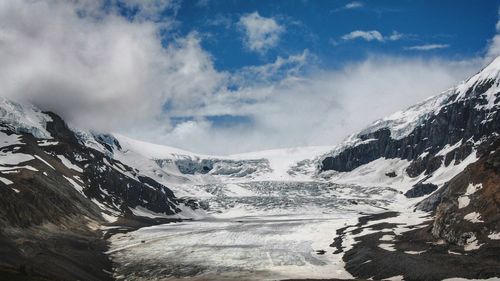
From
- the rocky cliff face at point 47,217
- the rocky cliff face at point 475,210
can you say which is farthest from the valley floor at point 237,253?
the rocky cliff face at point 475,210

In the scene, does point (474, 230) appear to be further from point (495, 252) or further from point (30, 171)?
point (30, 171)

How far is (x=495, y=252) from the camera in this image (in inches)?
2692

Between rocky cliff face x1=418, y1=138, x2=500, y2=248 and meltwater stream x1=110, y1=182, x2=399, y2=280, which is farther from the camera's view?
meltwater stream x1=110, y1=182, x2=399, y2=280

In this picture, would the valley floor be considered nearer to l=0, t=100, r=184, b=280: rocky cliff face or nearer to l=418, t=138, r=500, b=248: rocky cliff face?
l=0, t=100, r=184, b=280: rocky cliff face

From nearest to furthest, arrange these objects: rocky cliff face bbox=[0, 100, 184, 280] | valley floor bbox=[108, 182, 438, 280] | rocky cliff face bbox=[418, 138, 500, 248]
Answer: rocky cliff face bbox=[0, 100, 184, 280] → rocky cliff face bbox=[418, 138, 500, 248] → valley floor bbox=[108, 182, 438, 280]

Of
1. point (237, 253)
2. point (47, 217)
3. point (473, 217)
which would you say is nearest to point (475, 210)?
point (473, 217)

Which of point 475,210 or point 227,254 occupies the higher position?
point 475,210

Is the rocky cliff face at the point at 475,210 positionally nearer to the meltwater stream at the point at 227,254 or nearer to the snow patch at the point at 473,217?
the snow patch at the point at 473,217

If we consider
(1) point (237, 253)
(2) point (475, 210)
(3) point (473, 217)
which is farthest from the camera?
(1) point (237, 253)

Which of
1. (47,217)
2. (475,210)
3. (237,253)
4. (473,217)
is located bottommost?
(237,253)

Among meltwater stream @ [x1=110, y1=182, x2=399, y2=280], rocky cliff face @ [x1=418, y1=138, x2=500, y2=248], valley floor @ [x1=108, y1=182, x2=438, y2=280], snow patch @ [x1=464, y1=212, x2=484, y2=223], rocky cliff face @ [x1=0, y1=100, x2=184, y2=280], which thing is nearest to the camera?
rocky cliff face @ [x1=0, y1=100, x2=184, y2=280]

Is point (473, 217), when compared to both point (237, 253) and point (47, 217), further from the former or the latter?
point (47, 217)

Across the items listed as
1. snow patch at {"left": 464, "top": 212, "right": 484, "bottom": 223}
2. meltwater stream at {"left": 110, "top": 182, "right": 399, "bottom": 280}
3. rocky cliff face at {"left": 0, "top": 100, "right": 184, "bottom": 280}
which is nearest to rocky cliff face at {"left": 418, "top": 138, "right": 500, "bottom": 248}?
snow patch at {"left": 464, "top": 212, "right": 484, "bottom": 223}

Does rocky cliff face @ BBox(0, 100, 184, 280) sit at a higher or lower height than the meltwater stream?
higher
